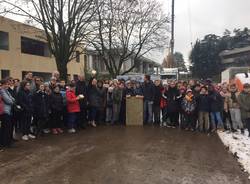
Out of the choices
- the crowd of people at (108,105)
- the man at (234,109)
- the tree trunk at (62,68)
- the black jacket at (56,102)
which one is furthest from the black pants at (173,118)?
the tree trunk at (62,68)

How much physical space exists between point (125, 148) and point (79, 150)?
1.17 meters

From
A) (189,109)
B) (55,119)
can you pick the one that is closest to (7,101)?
(55,119)

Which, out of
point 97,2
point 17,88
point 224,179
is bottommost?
point 224,179

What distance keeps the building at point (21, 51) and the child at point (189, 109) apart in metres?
19.5

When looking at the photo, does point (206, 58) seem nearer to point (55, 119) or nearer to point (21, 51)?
point (21, 51)

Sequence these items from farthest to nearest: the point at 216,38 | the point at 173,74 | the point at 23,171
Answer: the point at 216,38 < the point at 173,74 < the point at 23,171

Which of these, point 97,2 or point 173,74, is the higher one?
point 97,2

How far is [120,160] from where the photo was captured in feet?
31.0

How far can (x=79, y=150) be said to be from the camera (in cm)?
1072

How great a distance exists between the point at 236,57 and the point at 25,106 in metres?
64.1

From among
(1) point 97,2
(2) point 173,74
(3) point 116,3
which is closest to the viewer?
(1) point 97,2

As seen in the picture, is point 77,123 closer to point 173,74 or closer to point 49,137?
point 49,137

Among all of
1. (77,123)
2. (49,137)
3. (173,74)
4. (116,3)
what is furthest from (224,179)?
(173,74)

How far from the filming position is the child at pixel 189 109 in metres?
14.9
